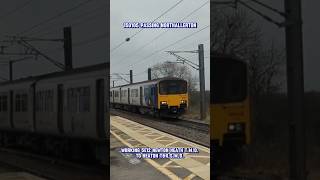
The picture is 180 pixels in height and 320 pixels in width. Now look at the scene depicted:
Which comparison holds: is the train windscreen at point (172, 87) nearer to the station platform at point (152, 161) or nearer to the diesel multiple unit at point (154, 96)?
the diesel multiple unit at point (154, 96)

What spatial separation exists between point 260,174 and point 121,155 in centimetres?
101

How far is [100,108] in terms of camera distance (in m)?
3.50

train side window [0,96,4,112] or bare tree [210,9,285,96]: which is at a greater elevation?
bare tree [210,9,285,96]

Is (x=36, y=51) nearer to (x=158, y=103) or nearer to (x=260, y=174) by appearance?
(x=158, y=103)

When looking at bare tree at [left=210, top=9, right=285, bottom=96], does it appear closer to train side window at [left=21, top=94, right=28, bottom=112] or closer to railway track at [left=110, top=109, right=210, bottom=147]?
railway track at [left=110, top=109, right=210, bottom=147]

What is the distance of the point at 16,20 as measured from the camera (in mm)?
4074

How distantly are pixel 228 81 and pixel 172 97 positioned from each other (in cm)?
42

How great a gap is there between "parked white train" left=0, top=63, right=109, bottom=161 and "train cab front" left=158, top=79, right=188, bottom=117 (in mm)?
420

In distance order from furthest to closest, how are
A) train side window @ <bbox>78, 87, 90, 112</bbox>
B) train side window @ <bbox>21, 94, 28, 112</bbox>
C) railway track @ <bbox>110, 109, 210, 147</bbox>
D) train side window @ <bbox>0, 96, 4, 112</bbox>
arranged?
train side window @ <bbox>0, 96, 4, 112</bbox>, train side window @ <bbox>21, 94, 28, 112</bbox>, train side window @ <bbox>78, 87, 90, 112</bbox>, railway track @ <bbox>110, 109, 210, 147</bbox>

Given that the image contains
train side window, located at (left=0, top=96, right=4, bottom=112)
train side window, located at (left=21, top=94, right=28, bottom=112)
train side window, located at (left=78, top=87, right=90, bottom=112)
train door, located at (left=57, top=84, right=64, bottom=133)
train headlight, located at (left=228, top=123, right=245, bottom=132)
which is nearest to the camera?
train headlight, located at (left=228, top=123, right=245, bottom=132)

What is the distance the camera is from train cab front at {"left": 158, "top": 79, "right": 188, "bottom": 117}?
136 inches

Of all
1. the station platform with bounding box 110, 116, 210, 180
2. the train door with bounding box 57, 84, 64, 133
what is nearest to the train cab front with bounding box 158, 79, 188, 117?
the station platform with bounding box 110, 116, 210, 180

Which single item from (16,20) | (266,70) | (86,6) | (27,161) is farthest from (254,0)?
(27,161)

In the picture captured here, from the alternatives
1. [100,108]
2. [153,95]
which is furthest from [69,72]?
[153,95]
